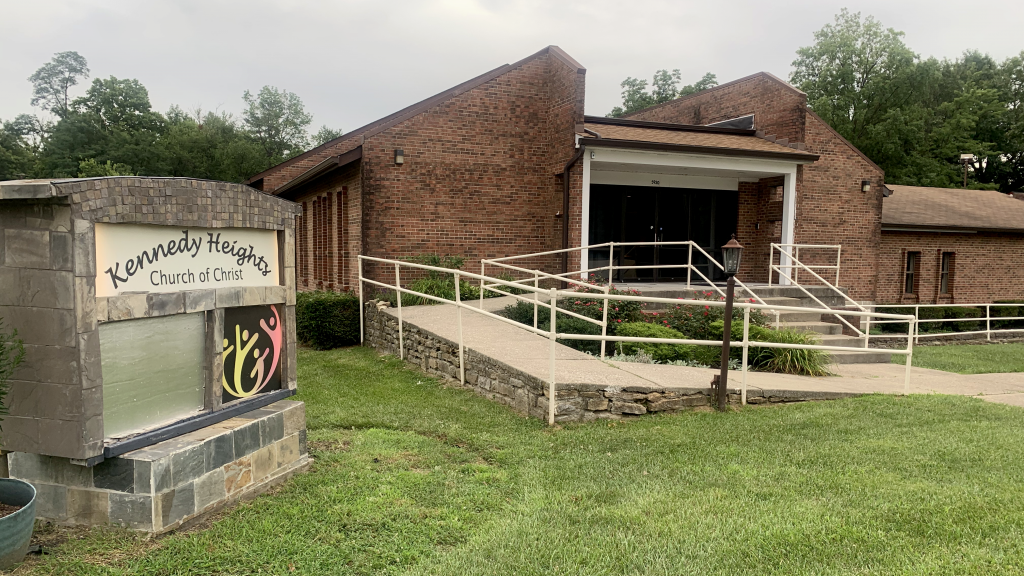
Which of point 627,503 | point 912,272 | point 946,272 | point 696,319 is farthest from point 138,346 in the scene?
point 946,272

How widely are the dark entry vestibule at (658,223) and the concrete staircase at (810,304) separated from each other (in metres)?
2.65

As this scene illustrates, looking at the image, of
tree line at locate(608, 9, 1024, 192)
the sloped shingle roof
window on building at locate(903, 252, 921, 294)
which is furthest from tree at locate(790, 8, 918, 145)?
window on building at locate(903, 252, 921, 294)

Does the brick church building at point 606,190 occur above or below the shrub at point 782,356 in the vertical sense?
above

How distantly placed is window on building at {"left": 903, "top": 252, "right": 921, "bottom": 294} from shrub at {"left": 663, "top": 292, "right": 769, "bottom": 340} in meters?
12.3

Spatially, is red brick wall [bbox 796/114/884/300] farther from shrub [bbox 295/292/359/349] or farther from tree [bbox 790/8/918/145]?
tree [bbox 790/8/918/145]

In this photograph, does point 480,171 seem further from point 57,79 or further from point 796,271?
point 57,79

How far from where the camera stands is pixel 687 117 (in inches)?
834

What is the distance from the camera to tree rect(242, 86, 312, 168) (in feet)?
189

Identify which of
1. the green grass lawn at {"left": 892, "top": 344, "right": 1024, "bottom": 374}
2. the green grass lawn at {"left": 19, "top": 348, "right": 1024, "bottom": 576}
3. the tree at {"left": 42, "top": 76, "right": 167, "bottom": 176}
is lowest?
the green grass lawn at {"left": 892, "top": 344, "right": 1024, "bottom": 374}

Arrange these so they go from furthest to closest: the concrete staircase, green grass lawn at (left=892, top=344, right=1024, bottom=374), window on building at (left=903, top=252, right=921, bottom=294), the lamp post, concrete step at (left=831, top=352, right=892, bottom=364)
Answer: window on building at (left=903, top=252, right=921, bottom=294) → green grass lawn at (left=892, top=344, right=1024, bottom=374) → the concrete staircase → concrete step at (left=831, top=352, right=892, bottom=364) → the lamp post

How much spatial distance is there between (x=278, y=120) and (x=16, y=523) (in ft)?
201

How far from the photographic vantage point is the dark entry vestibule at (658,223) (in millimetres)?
15609

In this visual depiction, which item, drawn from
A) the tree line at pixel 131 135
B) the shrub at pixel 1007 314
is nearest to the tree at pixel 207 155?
the tree line at pixel 131 135

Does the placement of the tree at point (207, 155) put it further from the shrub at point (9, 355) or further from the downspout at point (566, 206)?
the shrub at point (9, 355)
